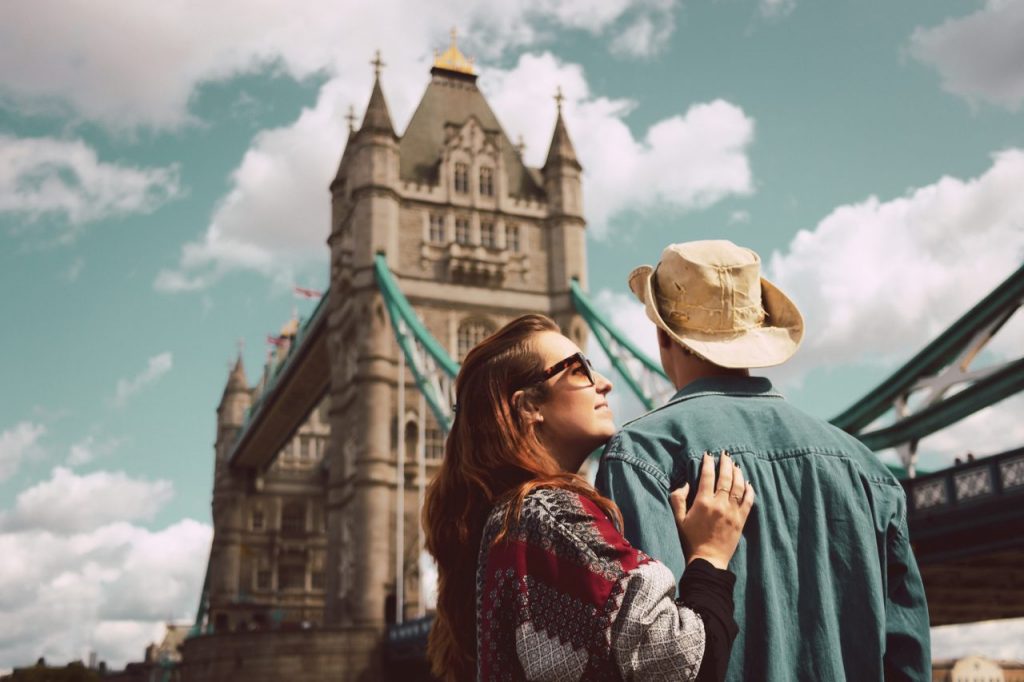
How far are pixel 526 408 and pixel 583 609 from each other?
1.83 feet

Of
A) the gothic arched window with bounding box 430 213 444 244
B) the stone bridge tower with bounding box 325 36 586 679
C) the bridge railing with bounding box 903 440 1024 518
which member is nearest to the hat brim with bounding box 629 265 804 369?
the bridge railing with bounding box 903 440 1024 518

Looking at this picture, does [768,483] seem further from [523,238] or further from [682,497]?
[523,238]

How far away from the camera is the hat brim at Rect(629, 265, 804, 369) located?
2424 mm

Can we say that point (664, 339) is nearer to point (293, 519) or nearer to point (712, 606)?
point (712, 606)

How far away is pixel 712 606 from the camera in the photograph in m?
1.93

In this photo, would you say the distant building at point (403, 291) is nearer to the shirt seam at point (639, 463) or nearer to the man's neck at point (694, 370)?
the man's neck at point (694, 370)

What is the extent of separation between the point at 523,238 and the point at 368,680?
47.2 ft

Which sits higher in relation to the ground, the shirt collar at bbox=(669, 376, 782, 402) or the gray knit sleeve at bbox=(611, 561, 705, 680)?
the shirt collar at bbox=(669, 376, 782, 402)

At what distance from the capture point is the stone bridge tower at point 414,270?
3028cm

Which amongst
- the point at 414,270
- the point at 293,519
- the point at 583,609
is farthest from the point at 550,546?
the point at 293,519

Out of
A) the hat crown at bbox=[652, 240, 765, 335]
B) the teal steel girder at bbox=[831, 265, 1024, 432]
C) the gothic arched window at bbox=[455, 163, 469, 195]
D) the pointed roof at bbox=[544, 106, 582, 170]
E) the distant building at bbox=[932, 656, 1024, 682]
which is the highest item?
the pointed roof at bbox=[544, 106, 582, 170]

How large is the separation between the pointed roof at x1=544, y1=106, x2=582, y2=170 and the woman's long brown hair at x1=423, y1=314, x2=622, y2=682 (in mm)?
33707

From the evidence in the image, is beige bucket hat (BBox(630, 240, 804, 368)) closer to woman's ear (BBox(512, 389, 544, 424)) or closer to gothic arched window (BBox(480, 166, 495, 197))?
woman's ear (BBox(512, 389, 544, 424))

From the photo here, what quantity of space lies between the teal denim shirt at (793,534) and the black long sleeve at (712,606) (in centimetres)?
8
